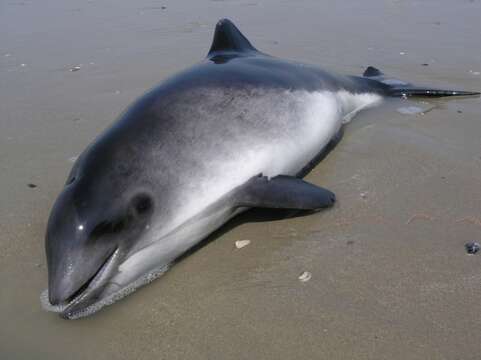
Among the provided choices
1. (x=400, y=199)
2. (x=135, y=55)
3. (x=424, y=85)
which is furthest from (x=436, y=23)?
(x=400, y=199)

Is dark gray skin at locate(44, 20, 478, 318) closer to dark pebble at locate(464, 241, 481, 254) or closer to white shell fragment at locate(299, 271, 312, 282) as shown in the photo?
white shell fragment at locate(299, 271, 312, 282)

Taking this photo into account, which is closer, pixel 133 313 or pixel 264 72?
pixel 133 313

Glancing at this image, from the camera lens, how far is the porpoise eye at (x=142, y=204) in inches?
141

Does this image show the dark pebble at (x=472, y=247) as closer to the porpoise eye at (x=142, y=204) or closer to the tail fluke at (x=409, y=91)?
the porpoise eye at (x=142, y=204)

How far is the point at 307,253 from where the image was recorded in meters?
3.77

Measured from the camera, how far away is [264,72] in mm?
5227

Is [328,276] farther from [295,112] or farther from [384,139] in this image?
[384,139]

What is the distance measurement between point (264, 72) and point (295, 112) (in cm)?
51

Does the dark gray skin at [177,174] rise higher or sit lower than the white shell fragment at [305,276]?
higher

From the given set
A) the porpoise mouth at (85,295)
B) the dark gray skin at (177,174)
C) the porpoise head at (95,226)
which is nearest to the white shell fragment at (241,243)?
the dark gray skin at (177,174)

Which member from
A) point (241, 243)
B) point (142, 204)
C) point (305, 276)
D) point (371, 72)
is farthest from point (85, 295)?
point (371, 72)

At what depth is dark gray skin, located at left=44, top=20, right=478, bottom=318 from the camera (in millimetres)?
3352

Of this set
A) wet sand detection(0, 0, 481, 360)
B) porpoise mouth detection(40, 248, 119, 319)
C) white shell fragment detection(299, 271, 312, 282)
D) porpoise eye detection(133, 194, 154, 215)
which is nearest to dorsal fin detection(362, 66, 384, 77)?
wet sand detection(0, 0, 481, 360)

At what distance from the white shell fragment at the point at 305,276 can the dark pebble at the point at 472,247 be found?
3.51 ft
